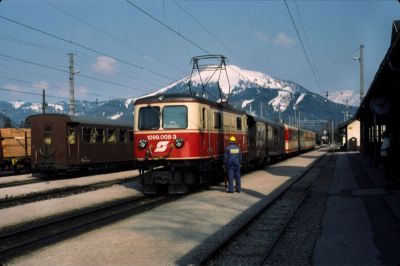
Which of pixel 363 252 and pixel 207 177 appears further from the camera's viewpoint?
pixel 207 177

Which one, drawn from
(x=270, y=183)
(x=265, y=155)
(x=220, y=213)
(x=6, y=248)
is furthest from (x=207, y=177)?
(x=265, y=155)

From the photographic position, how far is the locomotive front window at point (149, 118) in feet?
48.4

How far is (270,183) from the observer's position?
59.9ft

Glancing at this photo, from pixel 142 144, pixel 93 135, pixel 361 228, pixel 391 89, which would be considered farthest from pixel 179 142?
pixel 93 135

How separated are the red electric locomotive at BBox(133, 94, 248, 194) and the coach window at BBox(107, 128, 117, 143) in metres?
9.71

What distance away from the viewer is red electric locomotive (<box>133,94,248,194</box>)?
14.4 metres

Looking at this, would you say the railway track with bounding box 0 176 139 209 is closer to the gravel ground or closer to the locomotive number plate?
the locomotive number plate

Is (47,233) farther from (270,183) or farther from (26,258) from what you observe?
(270,183)

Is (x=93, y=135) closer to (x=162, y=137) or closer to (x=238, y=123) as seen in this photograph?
(x=238, y=123)

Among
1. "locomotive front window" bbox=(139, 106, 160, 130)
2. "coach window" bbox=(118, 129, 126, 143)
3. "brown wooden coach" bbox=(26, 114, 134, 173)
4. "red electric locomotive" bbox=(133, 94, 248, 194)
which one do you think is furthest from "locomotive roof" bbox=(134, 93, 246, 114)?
"coach window" bbox=(118, 129, 126, 143)

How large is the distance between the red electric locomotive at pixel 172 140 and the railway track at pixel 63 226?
1.26m

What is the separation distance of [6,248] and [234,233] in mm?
3872

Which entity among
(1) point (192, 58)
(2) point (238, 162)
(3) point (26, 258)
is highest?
(1) point (192, 58)

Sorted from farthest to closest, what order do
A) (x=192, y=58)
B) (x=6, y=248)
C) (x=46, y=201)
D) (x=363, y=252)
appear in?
(x=192, y=58) < (x=46, y=201) < (x=6, y=248) < (x=363, y=252)
